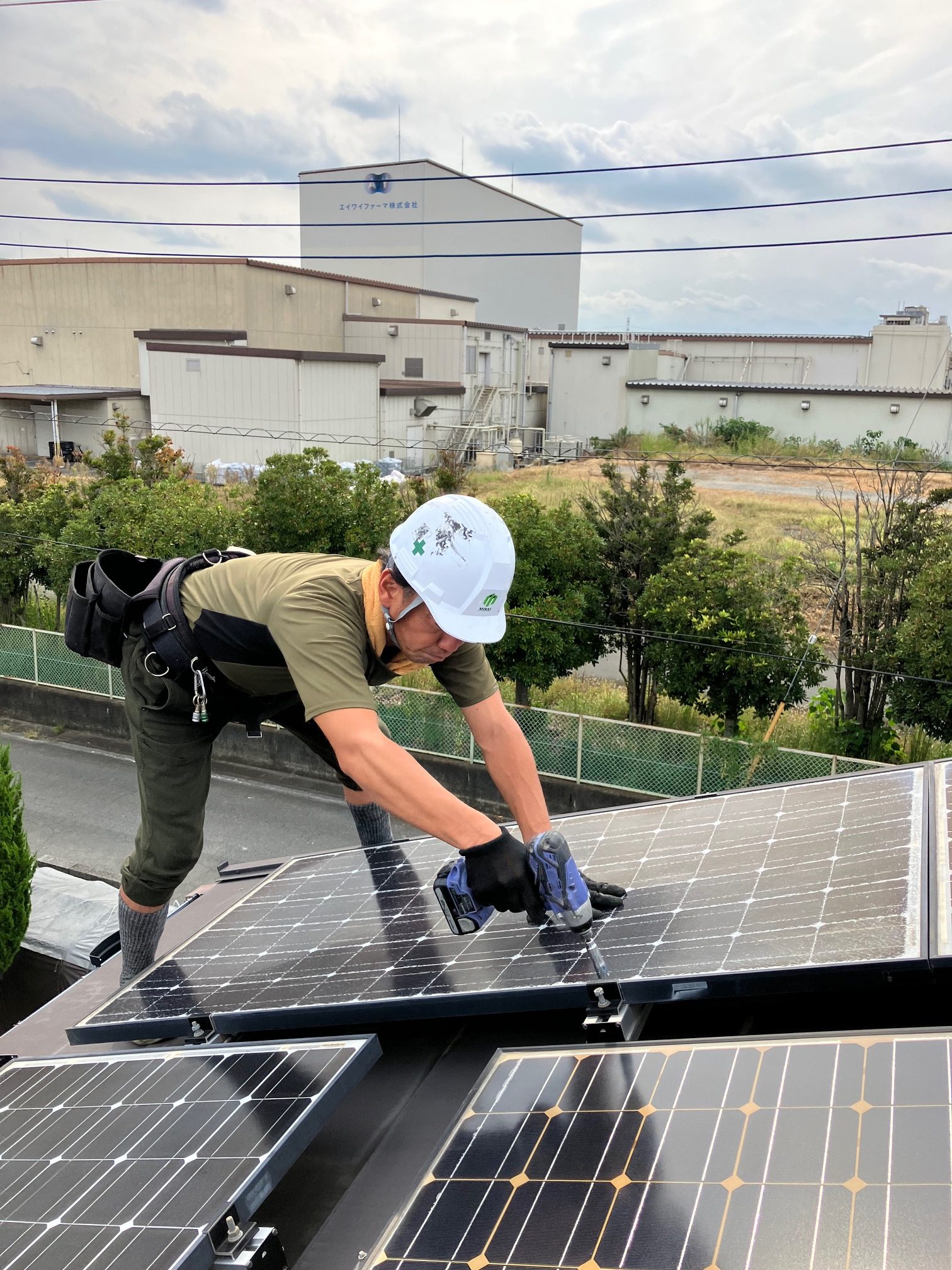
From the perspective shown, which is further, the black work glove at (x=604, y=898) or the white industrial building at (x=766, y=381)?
the white industrial building at (x=766, y=381)

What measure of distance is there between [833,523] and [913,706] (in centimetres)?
1123

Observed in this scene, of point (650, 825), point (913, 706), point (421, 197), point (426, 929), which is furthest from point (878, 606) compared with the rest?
point (421, 197)

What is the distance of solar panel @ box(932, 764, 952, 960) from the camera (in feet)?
8.77

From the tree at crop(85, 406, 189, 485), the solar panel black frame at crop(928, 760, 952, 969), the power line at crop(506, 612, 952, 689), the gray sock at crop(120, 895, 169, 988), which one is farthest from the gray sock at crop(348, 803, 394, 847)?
the tree at crop(85, 406, 189, 485)

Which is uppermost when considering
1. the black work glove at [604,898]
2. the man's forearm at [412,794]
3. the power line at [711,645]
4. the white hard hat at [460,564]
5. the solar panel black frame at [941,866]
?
the white hard hat at [460,564]

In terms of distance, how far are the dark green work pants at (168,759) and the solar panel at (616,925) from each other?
15.6 inches

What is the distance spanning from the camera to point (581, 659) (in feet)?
40.2

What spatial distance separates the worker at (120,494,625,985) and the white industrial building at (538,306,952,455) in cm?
2960


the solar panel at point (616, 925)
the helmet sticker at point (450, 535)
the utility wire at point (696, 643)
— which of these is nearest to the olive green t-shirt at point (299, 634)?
the helmet sticker at point (450, 535)

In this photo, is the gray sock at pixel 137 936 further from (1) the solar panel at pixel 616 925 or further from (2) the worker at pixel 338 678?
(1) the solar panel at pixel 616 925

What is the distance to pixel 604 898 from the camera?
3.70m

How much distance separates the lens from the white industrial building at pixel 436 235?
73.2 meters

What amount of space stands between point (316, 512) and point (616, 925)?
10.3m

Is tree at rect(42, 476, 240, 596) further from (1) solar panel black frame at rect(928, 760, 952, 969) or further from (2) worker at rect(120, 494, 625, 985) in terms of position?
(1) solar panel black frame at rect(928, 760, 952, 969)
